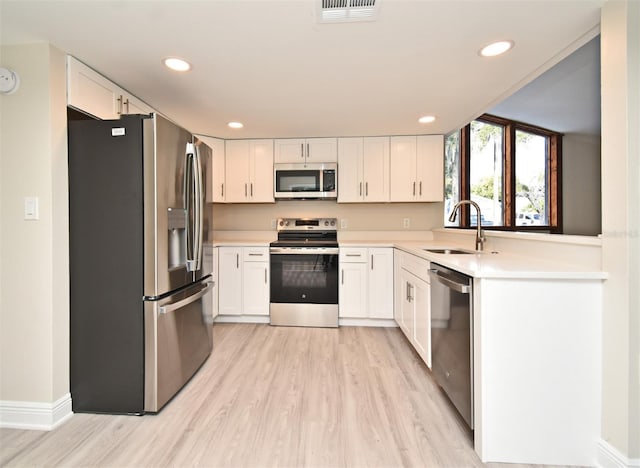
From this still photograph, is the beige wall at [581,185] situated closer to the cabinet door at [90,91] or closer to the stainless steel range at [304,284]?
the stainless steel range at [304,284]

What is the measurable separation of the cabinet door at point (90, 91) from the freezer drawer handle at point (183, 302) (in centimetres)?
135

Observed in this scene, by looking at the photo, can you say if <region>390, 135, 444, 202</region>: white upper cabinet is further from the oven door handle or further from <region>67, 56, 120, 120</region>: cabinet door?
<region>67, 56, 120, 120</region>: cabinet door

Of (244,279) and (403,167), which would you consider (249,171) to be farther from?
(403,167)

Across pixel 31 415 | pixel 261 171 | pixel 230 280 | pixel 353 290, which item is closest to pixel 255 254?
pixel 230 280

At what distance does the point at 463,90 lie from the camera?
7.86 ft

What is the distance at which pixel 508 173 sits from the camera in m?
4.09

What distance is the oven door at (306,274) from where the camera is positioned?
334 centimetres

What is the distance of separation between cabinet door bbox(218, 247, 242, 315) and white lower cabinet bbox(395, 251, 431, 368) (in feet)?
5.67

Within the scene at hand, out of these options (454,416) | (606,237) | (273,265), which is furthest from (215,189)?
(606,237)

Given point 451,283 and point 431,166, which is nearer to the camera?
point 451,283

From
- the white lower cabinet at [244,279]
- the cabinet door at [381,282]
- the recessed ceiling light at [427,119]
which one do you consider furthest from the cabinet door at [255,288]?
the recessed ceiling light at [427,119]

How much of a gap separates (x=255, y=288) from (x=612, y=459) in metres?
2.91

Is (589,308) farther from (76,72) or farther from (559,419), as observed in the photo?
(76,72)

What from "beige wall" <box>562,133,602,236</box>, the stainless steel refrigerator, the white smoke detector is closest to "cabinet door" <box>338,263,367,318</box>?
the stainless steel refrigerator
